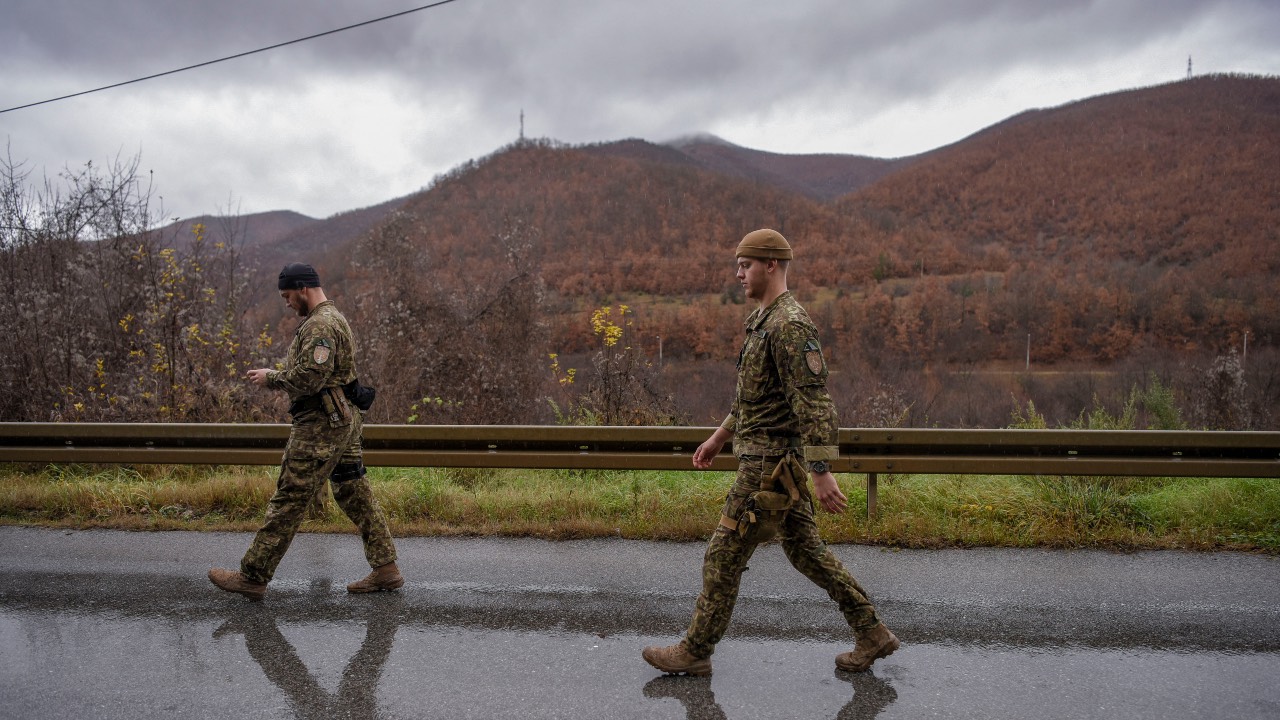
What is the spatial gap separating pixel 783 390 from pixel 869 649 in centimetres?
118

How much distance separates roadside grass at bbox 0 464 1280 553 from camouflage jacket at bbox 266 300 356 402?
1.58 meters

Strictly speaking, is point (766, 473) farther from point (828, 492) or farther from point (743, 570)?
point (743, 570)

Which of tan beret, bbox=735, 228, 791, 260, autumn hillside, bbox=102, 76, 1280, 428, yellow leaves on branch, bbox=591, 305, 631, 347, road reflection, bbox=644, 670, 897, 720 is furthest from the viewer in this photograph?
autumn hillside, bbox=102, 76, 1280, 428

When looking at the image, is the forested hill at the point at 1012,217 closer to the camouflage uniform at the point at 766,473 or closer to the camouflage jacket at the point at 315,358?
the camouflage jacket at the point at 315,358

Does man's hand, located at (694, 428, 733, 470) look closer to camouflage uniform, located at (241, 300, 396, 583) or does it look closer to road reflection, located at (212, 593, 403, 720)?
road reflection, located at (212, 593, 403, 720)

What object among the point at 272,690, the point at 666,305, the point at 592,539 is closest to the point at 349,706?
the point at 272,690

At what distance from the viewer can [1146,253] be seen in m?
94.2

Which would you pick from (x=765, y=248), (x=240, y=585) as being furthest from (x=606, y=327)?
(x=765, y=248)

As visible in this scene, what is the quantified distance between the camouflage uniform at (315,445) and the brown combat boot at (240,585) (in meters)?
→ 0.04

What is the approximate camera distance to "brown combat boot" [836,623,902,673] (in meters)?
3.60

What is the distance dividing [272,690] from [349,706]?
1.32ft

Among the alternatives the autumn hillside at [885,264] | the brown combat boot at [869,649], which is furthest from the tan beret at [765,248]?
the autumn hillside at [885,264]

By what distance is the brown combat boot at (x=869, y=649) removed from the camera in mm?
3600

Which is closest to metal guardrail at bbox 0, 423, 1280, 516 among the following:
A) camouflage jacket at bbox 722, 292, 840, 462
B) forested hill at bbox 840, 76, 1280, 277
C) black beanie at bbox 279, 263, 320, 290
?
black beanie at bbox 279, 263, 320, 290
